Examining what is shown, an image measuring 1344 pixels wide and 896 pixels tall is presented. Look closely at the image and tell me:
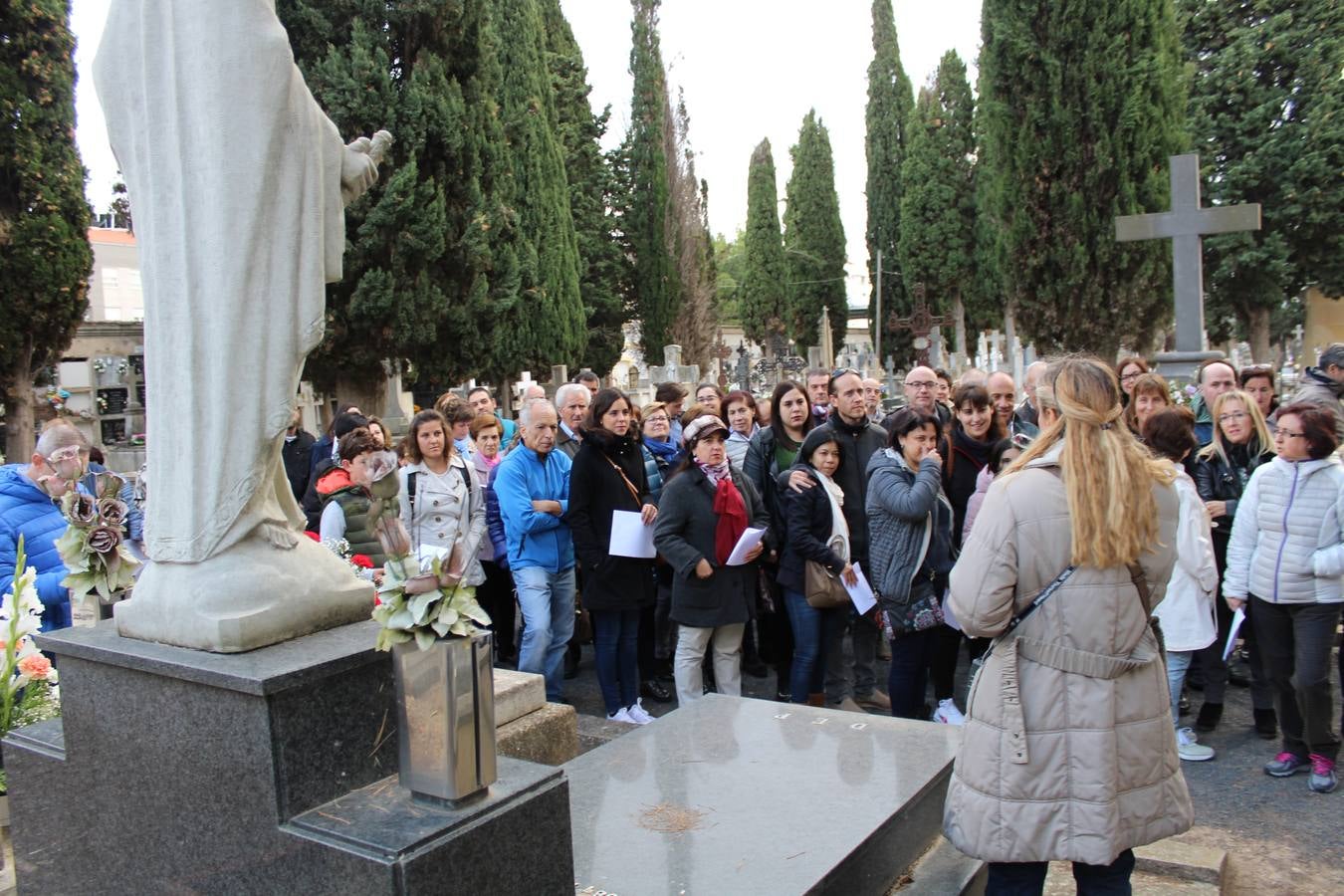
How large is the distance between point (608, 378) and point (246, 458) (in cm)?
2657

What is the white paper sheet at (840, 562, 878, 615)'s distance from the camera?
5.25 m

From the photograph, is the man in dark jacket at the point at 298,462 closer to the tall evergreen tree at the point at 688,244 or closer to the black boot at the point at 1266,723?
the black boot at the point at 1266,723

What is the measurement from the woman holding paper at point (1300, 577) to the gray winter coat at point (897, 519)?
1500mm

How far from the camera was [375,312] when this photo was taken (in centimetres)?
1500

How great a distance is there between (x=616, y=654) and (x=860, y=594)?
4.58 feet

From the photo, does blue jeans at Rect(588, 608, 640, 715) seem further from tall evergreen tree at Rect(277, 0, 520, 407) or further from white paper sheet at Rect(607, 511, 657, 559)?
tall evergreen tree at Rect(277, 0, 520, 407)

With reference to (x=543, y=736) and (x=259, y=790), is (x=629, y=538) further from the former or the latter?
(x=259, y=790)

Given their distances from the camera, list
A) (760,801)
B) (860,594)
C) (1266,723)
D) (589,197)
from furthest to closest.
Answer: (589,197)
(860,594)
(1266,723)
(760,801)

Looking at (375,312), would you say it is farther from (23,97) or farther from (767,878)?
(767,878)

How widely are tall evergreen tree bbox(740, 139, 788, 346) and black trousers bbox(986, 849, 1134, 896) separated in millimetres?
34535

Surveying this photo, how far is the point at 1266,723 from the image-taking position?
16.4ft

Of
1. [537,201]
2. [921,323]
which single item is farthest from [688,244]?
[537,201]

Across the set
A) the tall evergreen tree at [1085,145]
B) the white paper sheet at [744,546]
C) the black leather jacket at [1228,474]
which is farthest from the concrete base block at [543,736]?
the tall evergreen tree at [1085,145]

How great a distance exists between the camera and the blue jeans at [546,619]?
5375mm
